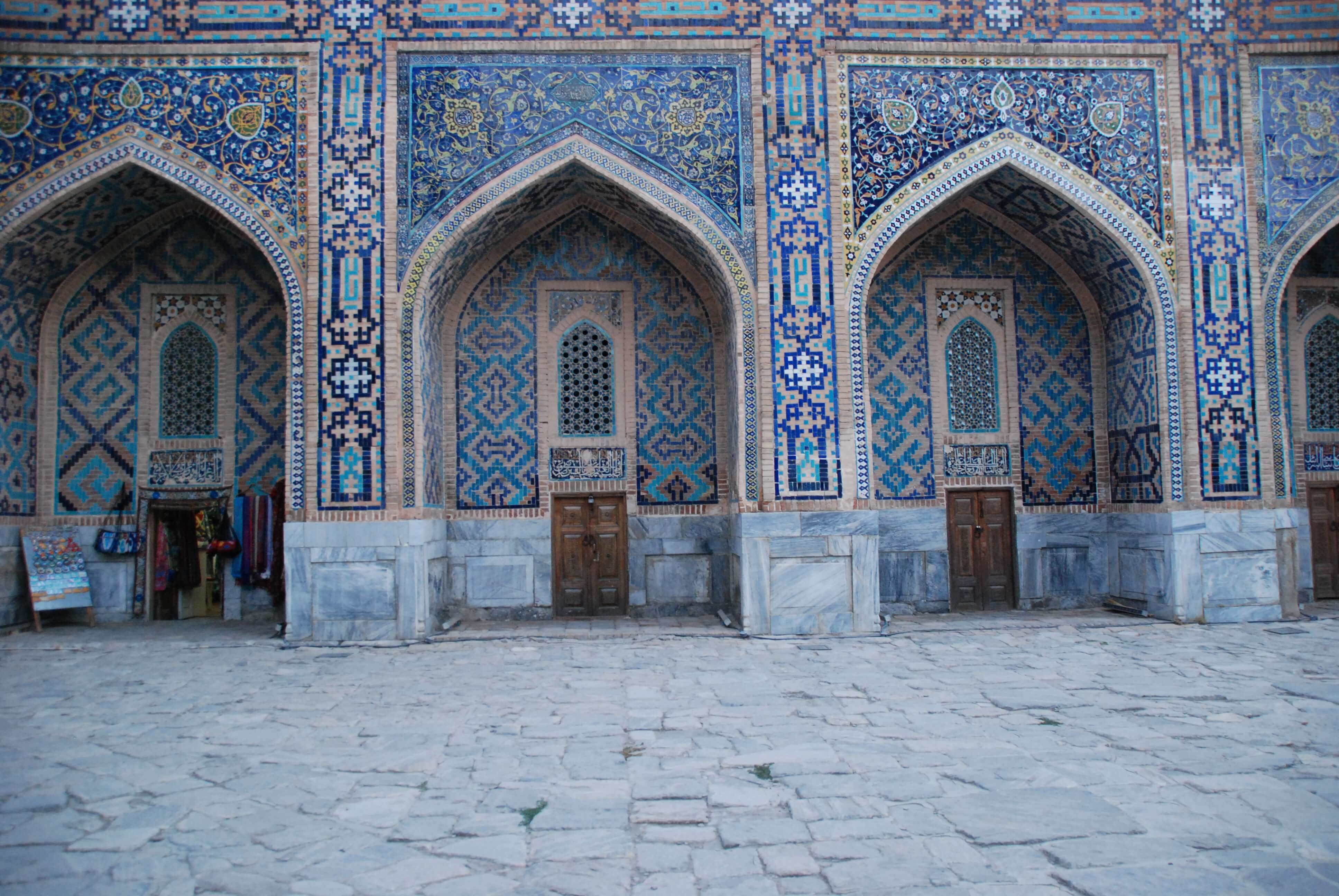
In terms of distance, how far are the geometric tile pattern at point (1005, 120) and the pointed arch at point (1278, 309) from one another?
1.12 meters

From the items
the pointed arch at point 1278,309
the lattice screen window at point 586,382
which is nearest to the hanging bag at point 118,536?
the lattice screen window at point 586,382

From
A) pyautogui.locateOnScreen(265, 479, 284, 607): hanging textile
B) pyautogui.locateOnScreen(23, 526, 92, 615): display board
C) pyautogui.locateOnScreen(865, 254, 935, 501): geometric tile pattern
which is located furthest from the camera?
pyautogui.locateOnScreen(865, 254, 935, 501): geometric tile pattern

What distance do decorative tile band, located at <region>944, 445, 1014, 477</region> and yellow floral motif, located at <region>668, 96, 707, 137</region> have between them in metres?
3.89

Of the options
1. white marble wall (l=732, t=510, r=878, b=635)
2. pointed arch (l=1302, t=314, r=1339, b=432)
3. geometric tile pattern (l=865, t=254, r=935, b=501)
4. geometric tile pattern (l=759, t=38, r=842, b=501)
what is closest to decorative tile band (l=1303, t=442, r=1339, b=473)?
pointed arch (l=1302, t=314, r=1339, b=432)

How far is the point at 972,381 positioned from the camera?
9289 mm

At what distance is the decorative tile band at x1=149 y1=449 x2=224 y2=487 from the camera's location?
893cm

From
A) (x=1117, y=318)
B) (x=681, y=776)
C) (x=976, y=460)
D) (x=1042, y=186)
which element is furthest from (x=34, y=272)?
(x=1117, y=318)

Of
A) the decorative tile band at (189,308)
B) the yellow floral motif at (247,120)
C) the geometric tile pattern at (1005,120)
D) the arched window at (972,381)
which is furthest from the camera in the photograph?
the arched window at (972,381)

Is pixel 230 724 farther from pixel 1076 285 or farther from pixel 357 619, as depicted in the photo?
pixel 1076 285

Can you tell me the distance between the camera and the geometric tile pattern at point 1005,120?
8227 mm

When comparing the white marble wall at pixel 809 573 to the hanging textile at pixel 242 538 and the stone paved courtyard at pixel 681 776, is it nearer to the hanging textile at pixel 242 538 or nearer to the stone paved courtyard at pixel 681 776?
the stone paved courtyard at pixel 681 776

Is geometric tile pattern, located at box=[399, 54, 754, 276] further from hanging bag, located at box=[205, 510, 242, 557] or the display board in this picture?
the display board

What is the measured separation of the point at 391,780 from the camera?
3.87m

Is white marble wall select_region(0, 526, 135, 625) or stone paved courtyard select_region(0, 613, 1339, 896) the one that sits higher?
white marble wall select_region(0, 526, 135, 625)
